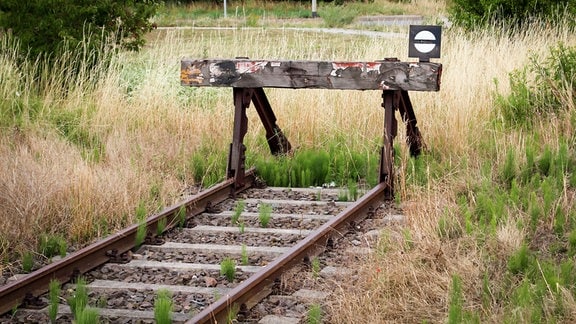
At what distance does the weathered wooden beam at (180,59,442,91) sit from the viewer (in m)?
9.18

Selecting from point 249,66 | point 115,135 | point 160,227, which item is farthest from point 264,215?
point 115,135

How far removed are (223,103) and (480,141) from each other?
163 inches

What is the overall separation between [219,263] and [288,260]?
0.71 metres

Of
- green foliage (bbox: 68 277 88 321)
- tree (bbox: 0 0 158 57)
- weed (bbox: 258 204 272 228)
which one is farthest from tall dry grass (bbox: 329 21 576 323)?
tree (bbox: 0 0 158 57)

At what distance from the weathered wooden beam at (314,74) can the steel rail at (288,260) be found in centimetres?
99

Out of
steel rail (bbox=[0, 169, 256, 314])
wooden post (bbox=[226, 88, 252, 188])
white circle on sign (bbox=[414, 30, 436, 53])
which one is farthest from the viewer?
wooden post (bbox=[226, 88, 252, 188])

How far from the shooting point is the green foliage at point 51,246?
7.56 m

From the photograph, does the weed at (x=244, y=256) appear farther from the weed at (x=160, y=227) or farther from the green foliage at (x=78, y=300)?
the green foliage at (x=78, y=300)

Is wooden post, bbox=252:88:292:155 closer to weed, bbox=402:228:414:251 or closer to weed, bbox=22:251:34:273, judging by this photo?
weed, bbox=402:228:414:251

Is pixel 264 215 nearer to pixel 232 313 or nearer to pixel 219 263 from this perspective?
pixel 219 263

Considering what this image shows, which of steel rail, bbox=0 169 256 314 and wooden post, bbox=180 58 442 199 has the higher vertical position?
wooden post, bbox=180 58 442 199

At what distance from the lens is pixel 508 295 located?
6.10 meters

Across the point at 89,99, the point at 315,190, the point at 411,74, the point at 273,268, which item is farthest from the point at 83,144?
the point at 273,268

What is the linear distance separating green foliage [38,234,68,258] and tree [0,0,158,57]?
24.0ft
